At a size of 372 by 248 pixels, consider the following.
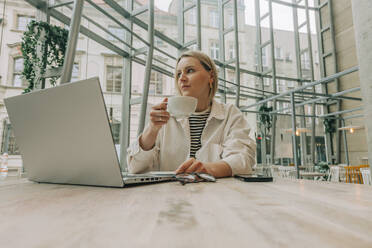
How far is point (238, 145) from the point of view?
4.05 feet

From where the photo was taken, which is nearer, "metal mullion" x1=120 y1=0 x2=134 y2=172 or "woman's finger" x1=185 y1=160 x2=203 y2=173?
"woman's finger" x1=185 y1=160 x2=203 y2=173

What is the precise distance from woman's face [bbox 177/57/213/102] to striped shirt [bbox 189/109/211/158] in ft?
0.34

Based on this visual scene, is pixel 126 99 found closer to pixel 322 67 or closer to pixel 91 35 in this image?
pixel 91 35

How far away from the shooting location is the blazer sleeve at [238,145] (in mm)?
1097

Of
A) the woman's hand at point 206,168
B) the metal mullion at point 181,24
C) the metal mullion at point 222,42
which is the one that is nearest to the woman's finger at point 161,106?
the woman's hand at point 206,168

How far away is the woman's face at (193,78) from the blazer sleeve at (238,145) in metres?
0.24

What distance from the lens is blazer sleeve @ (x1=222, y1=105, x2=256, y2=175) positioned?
1097 millimetres

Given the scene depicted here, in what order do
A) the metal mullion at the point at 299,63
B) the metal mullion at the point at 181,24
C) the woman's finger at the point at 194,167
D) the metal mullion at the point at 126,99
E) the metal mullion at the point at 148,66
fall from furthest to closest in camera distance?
the metal mullion at the point at 299,63 → the metal mullion at the point at 181,24 → the metal mullion at the point at 126,99 → the metal mullion at the point at 148,66 → the woman's finger at the point at 194,167

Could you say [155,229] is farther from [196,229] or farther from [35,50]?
[35,50]

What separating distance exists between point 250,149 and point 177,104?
0.51 meters

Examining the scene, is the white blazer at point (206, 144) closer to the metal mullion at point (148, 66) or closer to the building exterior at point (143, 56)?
the building exterior at point (143, 56)

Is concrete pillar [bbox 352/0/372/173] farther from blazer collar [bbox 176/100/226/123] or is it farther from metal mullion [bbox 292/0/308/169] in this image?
metal mullion [bbox 292/0/308/169]

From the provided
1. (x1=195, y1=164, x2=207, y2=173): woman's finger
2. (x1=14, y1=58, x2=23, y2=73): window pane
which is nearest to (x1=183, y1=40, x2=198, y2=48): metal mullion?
(x1=14, y1=58, x2=23, y2=73): window pane

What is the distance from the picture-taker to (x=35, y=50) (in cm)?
219
